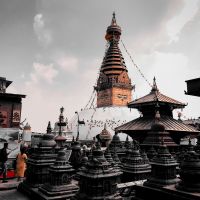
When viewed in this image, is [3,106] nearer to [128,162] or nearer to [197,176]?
[128,162]

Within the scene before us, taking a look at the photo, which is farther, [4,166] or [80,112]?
[80,112]

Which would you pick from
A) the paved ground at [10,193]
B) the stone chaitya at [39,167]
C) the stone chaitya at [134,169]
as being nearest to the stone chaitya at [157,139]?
the stone chaitya at [134,169]

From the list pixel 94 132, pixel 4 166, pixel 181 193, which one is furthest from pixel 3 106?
pixel 94 132

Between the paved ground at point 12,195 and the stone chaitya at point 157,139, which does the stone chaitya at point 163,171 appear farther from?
the stone chaitya at point 157,139

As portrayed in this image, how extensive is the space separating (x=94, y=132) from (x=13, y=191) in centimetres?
2804

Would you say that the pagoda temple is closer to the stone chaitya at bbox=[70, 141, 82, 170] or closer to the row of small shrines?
the stone chaitya at bbox=[70, 141, 82, 170]

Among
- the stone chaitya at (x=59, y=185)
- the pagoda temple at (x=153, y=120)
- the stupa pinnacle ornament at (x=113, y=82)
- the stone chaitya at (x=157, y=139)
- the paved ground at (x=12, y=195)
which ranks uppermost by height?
the stupa pinnacle ornament at (x=113, y=82)

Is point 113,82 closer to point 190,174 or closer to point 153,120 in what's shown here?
point 153,120

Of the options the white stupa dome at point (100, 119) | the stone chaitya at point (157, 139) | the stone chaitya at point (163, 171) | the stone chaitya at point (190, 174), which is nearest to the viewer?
the stone chaitya at point (190, 174)

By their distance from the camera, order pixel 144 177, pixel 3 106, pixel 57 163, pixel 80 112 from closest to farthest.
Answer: pixel 57 163 < pixel 144 177 < pixel 3 106 < pixel 80 112

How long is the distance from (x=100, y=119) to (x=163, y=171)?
32329 mm

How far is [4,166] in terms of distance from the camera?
1104cm

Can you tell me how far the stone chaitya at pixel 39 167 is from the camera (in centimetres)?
892

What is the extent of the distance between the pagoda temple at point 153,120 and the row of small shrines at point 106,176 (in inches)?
386
